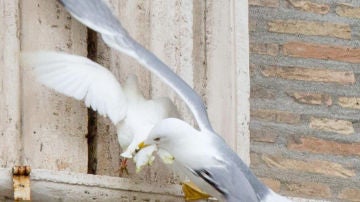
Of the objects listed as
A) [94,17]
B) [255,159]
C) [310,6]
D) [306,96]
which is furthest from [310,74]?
[94,17]

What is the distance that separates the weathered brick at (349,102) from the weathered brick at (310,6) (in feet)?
0.70

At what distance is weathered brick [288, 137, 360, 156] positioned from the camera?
3.92 metres

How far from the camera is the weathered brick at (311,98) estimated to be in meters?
3.97

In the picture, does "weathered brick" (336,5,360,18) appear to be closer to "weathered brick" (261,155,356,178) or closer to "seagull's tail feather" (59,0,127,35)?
"weathered brick" (261,155,356,178)

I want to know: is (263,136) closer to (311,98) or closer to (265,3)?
(311,98)

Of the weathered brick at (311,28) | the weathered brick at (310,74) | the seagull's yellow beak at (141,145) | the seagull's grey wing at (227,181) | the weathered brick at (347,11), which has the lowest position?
the seagull's grey wing at (227,181)

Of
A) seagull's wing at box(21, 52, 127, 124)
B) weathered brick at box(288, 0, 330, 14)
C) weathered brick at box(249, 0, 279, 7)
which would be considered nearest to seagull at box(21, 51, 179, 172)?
seagull's wing at box(21, 52, 127, 124)

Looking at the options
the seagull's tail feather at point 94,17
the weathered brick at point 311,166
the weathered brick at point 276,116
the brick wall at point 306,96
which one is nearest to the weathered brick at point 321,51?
the brick wall at point 306,96

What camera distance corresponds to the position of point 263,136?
3.89 meters

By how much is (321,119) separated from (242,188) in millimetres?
1744

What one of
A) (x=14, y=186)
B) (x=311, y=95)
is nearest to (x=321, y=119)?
(x=311, y=95)

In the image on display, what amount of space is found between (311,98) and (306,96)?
0.01 meters

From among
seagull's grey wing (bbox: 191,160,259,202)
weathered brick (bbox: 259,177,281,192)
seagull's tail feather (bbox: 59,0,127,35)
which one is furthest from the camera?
weathered brick (bbox: 259,177,281,192)

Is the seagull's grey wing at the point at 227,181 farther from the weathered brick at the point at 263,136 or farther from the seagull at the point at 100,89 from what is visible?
the weathered brick at the point at 263,136
